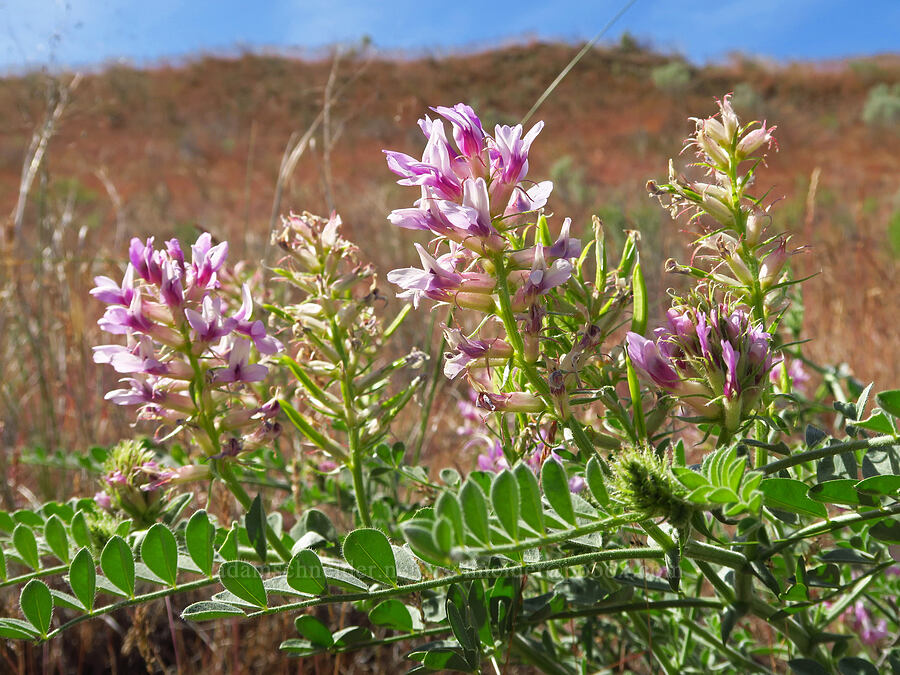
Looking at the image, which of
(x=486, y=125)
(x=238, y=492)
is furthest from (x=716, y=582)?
(x=486, y=125)

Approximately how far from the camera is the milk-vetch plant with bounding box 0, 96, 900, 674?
71 cm

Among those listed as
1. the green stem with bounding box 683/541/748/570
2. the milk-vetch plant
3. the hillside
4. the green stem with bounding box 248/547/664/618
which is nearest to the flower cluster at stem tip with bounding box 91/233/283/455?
the milk-vetch plant

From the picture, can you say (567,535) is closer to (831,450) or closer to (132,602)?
(831,450)

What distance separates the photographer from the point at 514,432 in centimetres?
99

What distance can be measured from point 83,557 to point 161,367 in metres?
0.23

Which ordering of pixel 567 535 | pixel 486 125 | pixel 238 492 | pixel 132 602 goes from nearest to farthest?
pixel 567 535 < pixel 132 602 < pixel 238 492 < pixel 486 125

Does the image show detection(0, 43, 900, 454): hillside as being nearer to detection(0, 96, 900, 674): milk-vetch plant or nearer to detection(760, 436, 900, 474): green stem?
detection(0, 96, 900, 674): milk-vetch plant

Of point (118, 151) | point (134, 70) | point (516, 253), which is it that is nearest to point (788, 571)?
point (516, 253)

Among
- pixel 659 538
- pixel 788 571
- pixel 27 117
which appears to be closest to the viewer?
pixel 659 538

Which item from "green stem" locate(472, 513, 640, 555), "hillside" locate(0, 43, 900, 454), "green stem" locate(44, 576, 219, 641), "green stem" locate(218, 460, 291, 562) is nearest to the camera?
"green stem" locate(472, 513, 640, 555)

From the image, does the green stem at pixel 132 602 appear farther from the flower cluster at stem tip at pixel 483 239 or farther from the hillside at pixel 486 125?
the hillside at pixel 486 125

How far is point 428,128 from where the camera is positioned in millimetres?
792

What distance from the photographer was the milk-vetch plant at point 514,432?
2.31 feet

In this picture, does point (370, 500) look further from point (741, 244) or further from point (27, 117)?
point (27, 117)
